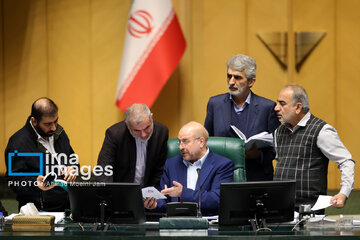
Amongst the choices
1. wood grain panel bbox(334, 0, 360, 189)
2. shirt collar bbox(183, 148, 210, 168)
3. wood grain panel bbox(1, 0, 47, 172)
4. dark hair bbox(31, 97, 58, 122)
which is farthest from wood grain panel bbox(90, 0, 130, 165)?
shirt collar bbox(183, 148, 210, 168)

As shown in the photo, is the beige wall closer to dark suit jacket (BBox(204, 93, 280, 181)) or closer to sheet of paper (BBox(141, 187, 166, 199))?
dark suit jacket (BBox(204, 93, 280, 181))

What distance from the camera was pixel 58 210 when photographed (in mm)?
4164

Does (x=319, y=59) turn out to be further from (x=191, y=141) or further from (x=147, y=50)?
(x=191, y=141)

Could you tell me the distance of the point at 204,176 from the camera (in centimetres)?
389

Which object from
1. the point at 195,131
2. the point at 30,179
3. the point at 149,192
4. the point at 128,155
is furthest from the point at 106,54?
the point at 149,192

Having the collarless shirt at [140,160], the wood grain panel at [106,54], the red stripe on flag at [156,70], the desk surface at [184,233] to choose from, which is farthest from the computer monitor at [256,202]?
the wood grain panel at [106,54]

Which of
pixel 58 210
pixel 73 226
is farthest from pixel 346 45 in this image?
pixel 73 226

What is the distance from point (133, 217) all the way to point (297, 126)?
1.22m

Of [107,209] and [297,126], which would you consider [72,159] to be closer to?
[107,209]

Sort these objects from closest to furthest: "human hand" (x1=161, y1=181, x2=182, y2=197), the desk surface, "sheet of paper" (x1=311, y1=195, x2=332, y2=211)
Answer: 1. the desk surface
2. "sheet of paper" (x1=311, y1=195, x2=332, y2=211)
3. "human hand" (x1=161, y1=181, x2=182, y2=197)

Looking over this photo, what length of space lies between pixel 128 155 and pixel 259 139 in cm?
92

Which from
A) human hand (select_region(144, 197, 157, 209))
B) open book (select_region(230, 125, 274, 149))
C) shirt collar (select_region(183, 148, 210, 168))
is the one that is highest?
open book (select_region(230, 125, 274, 149))

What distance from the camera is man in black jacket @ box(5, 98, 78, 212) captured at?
4.01m

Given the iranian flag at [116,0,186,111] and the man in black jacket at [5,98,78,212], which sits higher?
the iranian flag at [116,0,186,111]
